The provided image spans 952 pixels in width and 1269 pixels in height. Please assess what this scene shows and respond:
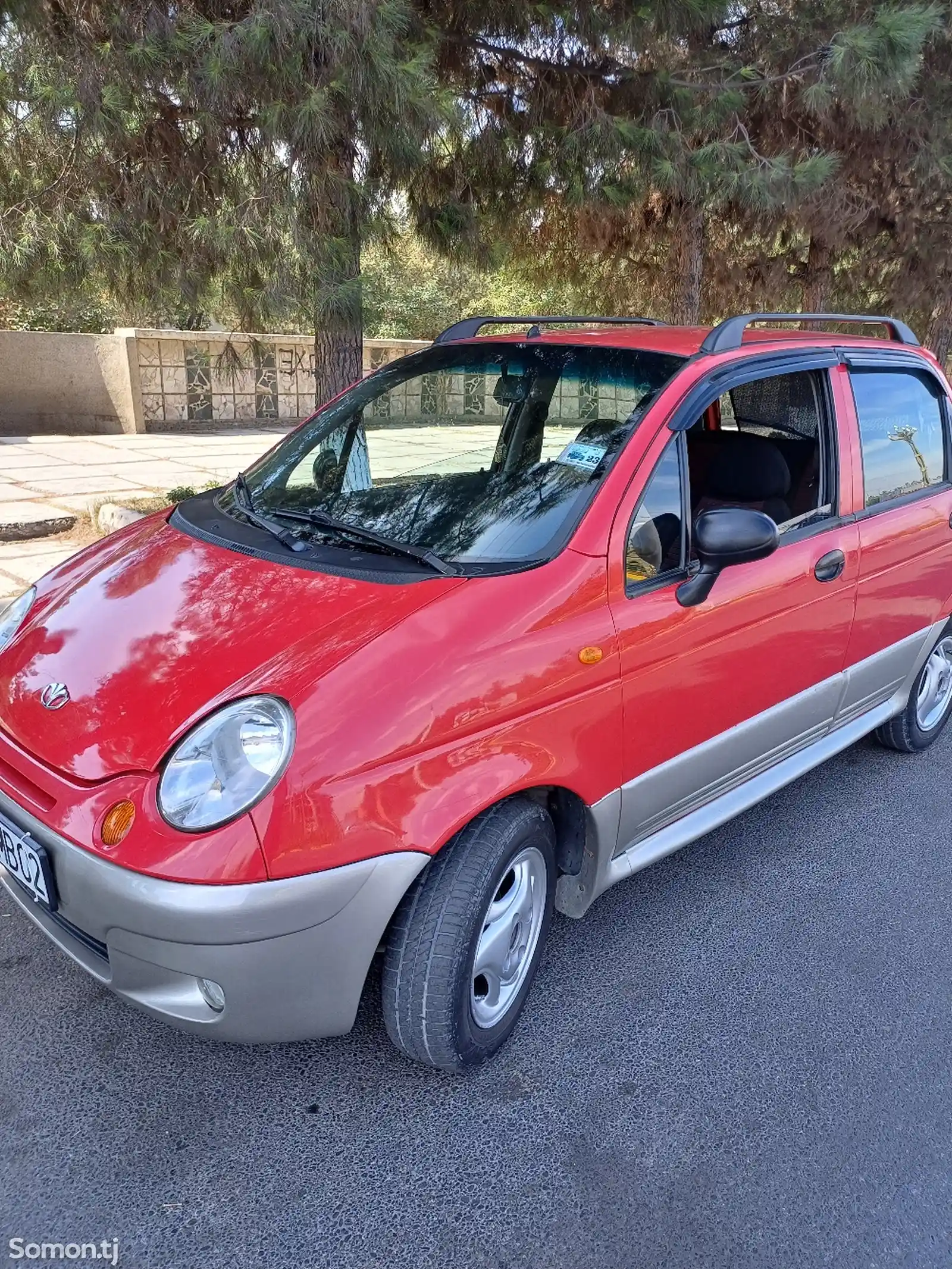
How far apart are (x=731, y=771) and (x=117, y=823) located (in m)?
1.94

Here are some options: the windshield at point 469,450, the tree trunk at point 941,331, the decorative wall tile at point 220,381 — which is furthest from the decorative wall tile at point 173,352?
the windshield at point 469,450

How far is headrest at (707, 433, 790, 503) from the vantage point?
3543 mm

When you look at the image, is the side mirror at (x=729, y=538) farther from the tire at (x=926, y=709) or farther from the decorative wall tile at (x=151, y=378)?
the decorative wall tile at (x=151, y=378)

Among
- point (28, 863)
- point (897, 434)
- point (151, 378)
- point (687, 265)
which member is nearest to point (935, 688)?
point (897, 434)

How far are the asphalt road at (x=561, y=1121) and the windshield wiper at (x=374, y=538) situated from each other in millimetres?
1253

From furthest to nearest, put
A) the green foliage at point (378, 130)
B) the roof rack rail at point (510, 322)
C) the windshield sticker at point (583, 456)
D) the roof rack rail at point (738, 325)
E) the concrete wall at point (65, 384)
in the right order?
the concrete wall at point (65, 384), the green foliage at point (378, 130), the roof rack rail at point (510, 322), the roof rack rail at point (738, 325), the windshield sticker at point (583, 456)

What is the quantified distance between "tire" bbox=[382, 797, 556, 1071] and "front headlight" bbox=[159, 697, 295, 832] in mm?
466

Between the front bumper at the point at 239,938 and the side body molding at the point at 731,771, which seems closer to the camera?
the front bumper at the point at 239,938

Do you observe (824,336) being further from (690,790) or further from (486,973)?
(486,973)

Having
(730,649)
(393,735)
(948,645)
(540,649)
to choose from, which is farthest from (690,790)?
(948,645)

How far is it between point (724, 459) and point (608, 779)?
58.9 inches

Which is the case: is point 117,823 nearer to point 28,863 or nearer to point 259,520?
point 28,863

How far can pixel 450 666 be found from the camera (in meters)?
2.31

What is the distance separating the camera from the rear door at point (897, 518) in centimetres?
370
